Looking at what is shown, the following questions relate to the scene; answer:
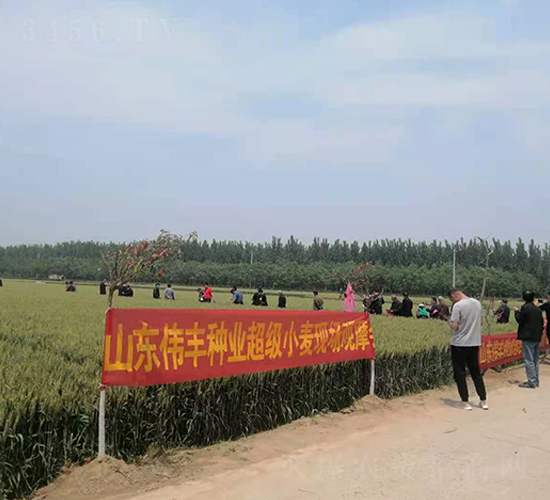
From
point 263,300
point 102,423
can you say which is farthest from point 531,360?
point 263,300

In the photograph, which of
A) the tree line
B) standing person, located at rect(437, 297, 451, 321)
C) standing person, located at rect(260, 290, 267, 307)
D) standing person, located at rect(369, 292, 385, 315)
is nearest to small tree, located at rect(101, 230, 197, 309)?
standing person, located at rect(260, 290, 267, 307)

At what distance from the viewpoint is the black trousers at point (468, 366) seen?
26.1 feet

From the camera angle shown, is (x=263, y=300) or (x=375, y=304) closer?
(x=375, y=304)

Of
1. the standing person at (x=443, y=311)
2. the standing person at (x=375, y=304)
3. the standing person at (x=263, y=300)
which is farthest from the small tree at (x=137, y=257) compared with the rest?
the standing person at (x=443, y=311)

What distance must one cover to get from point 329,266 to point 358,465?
107 meters

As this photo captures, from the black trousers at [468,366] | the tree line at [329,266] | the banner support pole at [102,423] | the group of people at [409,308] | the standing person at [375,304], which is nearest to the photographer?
the banner support pole at [102,423]

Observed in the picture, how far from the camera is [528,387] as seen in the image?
10039mm

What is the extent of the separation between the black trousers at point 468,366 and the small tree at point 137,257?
10724mm

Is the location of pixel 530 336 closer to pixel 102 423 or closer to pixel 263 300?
pixel 102 423

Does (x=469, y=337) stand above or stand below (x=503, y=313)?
above

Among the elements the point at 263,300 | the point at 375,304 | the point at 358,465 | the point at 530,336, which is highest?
the point at 530,336

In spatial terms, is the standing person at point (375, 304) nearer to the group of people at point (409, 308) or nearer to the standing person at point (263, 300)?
the group of people at point (409, 308)

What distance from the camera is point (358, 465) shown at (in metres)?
5.14

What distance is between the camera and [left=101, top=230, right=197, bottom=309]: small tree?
17703mm
